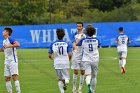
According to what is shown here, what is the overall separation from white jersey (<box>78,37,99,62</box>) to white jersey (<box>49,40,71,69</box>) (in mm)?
503

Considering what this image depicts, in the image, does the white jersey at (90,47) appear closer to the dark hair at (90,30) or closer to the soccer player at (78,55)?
the dark hair at (90,30)

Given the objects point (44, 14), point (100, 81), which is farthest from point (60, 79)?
point (44, 14)

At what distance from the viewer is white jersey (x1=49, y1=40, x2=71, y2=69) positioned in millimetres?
17656

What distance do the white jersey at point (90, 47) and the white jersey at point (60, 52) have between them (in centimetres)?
50

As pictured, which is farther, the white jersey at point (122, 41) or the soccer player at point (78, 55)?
the white jersey at point (122, 41)

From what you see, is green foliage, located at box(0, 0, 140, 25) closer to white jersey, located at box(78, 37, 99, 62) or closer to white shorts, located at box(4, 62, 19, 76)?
white shorts, located at box(4, 62, 19, 76)

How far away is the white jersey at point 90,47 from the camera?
17.7 meters

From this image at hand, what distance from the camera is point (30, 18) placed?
3295 inches

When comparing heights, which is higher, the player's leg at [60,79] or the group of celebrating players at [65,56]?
the group of celebrating players at [65,56]

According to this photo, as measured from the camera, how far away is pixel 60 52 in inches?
698

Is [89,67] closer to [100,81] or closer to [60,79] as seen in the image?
[60,79]

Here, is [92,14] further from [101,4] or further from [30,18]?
[101,4]

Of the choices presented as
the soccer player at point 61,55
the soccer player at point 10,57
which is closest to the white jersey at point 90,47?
the soccer player at point 61,55

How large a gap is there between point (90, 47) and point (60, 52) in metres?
0.95
